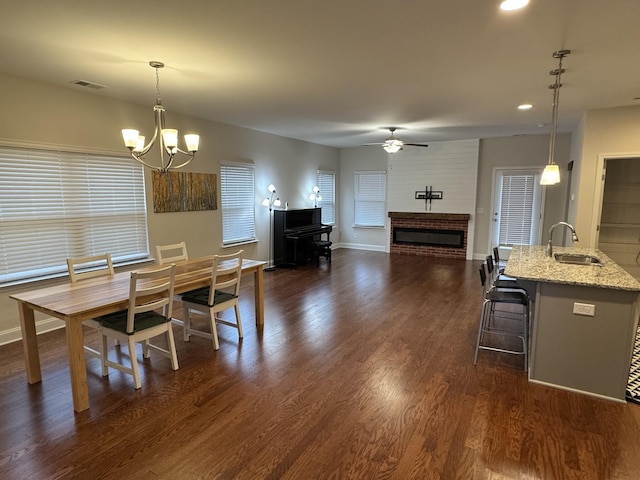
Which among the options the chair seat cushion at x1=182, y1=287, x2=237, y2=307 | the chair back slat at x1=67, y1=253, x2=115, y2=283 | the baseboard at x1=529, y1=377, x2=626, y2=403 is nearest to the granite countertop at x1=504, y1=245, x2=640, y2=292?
the baseboard at x1=529, y1=377, x2=626, y2=403

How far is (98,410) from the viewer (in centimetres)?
260

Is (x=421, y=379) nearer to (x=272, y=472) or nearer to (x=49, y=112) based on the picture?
(x=272, y=472)

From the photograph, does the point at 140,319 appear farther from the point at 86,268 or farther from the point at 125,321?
the point at 86,268

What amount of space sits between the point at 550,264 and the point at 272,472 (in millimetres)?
2984

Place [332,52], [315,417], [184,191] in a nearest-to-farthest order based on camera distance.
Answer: [315,417], [332,52], [184,191]

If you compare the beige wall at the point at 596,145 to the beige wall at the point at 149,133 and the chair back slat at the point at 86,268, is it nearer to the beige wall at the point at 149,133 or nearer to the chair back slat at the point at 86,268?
the beige wall at the point at 149,133

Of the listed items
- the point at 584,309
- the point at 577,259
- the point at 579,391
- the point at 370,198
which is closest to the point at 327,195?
the point at 370,198

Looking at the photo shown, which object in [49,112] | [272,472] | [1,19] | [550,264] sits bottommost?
[272,472]

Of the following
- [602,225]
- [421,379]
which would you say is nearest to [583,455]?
[421,379]

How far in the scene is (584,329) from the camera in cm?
278

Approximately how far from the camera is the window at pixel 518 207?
7648 mm

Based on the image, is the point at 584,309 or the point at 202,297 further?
the point at 202,297

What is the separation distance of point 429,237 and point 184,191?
5807 mm

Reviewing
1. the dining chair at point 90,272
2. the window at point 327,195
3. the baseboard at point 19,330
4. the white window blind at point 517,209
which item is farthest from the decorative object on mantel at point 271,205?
the white window blind at point 517,209
